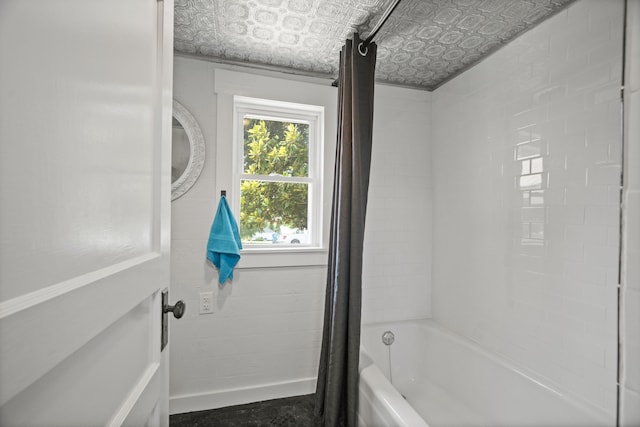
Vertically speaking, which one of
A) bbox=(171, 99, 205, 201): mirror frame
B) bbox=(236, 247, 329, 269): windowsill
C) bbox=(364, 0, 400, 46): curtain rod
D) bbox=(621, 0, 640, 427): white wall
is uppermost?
bbox=(364, 0, 400, 46): curtain rod

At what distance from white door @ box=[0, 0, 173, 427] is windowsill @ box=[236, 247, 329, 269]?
1288 millimetres

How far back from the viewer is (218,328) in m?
1.98

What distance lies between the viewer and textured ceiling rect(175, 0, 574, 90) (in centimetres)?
148

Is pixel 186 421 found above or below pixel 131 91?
below

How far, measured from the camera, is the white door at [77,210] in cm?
31

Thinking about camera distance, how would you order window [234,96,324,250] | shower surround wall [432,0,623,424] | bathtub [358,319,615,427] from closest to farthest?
shower surround wall [432,0,623,424], bathtub [358,319,615,427], window [234,96,324,250]

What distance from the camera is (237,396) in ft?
6.49

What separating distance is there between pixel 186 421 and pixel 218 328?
54 cm

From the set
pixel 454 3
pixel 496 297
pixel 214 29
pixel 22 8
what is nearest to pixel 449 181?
pixel 496 297

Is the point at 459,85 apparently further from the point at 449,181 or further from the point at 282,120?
the point at 282,120

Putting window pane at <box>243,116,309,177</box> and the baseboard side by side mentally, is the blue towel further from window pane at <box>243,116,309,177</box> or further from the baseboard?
the baseboard

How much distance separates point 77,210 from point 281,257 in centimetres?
170

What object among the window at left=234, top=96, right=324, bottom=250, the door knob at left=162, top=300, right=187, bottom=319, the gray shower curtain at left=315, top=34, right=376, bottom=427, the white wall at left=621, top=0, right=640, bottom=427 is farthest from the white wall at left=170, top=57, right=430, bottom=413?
the white wall at left=621, top=0, right=640, bottom=427

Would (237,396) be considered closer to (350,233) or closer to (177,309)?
(350,233)
